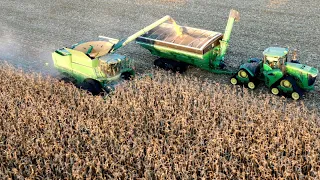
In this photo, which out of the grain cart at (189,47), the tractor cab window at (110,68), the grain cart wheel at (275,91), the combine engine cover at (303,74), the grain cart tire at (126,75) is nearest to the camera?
the combine engine cover at (303,74)

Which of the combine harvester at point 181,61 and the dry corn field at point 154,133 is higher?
the combine harvester at point 181,61

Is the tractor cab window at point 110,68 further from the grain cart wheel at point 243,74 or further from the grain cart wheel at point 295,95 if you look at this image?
the grain cart wheel at point 295,95

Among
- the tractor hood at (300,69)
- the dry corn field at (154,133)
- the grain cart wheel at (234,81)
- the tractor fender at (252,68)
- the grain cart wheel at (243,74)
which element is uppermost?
the tractor hood at (300,69)

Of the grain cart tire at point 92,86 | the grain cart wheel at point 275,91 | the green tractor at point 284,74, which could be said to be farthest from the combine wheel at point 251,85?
the grain cart tire at point 92,86

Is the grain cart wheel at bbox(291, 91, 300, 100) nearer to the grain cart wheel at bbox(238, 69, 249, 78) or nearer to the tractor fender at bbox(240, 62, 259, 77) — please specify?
the tractor fender at bbox(240, 62, 259, 77)

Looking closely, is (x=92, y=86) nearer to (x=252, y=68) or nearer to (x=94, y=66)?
(x=94, y=66)

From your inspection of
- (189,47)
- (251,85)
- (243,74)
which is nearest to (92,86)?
(189,47)

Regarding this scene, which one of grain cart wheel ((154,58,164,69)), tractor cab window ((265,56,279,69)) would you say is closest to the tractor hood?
tractor cab window ((265,56,279,69))
